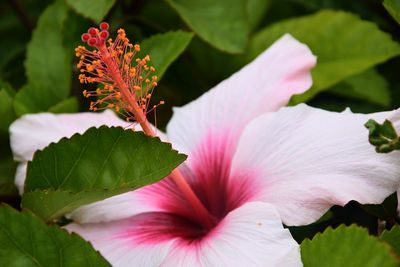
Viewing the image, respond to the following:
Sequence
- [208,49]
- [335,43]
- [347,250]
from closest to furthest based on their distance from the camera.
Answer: [347,250], [335,43], [208,49]

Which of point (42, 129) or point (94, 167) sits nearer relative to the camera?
point (94, 167)

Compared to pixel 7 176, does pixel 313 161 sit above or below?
above

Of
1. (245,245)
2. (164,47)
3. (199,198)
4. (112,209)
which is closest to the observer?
(245,245)

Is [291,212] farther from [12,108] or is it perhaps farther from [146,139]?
[12,108]

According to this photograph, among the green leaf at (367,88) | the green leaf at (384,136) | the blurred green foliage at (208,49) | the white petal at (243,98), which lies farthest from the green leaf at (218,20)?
the green leaf at (384,136)

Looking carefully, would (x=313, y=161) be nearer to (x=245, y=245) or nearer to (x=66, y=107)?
(x=245, y=245)

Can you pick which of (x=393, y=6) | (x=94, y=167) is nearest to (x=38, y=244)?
(x=94, y=167)

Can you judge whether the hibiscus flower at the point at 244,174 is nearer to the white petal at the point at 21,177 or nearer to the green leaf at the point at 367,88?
the white petal at the point at 21,177
